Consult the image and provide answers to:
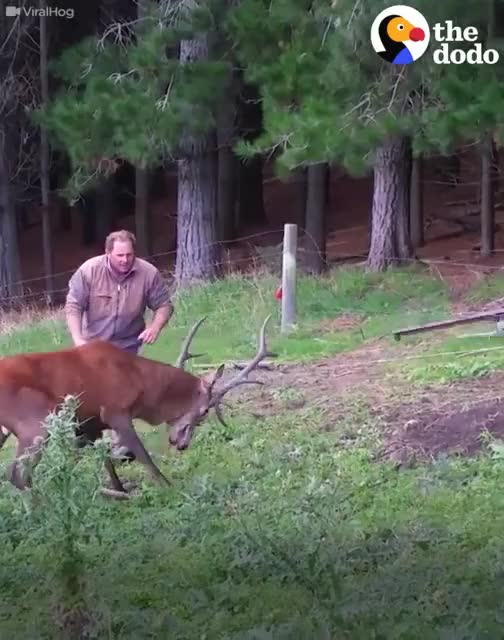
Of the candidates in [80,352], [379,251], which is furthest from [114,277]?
[379,251]

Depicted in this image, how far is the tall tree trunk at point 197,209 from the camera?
1881 centimetres

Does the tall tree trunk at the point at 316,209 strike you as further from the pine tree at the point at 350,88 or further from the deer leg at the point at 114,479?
the deer leg at the point at 114,479

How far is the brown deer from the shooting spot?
698 centimetres

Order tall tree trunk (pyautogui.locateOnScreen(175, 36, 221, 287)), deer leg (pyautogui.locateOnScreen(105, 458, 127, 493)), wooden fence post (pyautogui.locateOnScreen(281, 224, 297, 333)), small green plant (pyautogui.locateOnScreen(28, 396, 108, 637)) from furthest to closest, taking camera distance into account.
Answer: tall tree trunk (pyautogui.locateOnScreen(175, 36, 221, 287)) < wooden fence post (pyautogui.locateOnScreen(281, 224, 297, 333)) < deer leg (pyautogui.locateOnScreen(105, 458, 127, 493)) < small green plant (pyautogui.locateOnScreen(28, 396, 108, 637))

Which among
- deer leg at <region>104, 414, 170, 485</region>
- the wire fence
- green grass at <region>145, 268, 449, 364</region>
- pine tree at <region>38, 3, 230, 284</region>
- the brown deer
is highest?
pine tree at <region>38, 3, 230, 284</region>

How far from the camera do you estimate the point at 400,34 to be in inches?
547

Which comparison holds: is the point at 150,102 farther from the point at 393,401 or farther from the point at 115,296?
the point at 115,296

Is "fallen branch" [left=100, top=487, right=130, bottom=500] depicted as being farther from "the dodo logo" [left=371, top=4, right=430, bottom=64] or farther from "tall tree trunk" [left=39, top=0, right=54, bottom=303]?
"tall tree trunk" [left=39, top=0, right=54, bottom=303]

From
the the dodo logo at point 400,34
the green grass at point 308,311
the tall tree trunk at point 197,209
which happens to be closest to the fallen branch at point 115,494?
the green grass at point 308,311

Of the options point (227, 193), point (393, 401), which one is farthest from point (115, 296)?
point (227, 193)

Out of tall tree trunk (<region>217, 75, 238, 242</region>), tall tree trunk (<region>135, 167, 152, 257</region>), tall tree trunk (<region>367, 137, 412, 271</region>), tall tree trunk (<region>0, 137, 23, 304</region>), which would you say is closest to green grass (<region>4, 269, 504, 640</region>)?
tall tree trunk (<region>367, 137, 412, 271</region>)

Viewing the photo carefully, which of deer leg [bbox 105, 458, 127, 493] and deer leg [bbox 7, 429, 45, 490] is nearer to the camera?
deer leg [bbox 7, 429, 45, 490]

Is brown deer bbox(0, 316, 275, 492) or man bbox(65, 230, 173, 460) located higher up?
man bbox(65, 230, 173, 460)

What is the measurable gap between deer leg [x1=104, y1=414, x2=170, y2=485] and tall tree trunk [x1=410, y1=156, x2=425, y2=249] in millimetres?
14401
